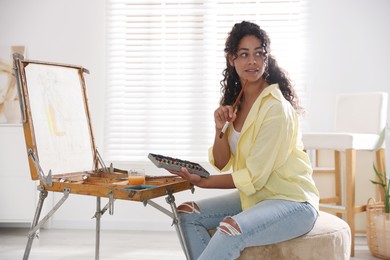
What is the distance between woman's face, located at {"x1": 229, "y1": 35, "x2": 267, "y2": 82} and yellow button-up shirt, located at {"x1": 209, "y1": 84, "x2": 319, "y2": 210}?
0.37 feet

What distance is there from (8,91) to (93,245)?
144cm

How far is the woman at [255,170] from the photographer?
4.75 feet

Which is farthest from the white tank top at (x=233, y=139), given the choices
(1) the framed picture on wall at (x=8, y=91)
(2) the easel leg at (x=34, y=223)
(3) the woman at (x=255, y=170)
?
(1) the framed picture on wall at (x=8, y=91)

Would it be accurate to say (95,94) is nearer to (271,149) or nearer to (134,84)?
(134,84)

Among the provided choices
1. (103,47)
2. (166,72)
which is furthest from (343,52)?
(103,47)

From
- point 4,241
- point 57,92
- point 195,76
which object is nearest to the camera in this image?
point 57,92

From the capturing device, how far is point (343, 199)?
10.9 ft

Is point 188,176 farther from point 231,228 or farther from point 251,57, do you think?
point 251,57

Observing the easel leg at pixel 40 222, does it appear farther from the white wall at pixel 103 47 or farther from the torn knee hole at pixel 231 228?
the white wall at pixel 103 47

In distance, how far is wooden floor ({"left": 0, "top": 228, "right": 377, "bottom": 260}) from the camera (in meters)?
2.84

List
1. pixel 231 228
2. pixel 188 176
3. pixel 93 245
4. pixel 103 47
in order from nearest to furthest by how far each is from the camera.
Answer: pixel 231 228 < pixel 188 176 < pixel 93 245 < pixel 103 47

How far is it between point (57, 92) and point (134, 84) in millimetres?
1536

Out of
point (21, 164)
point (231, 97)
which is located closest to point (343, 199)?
point (231, 97)

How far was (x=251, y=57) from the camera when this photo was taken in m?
1.72
